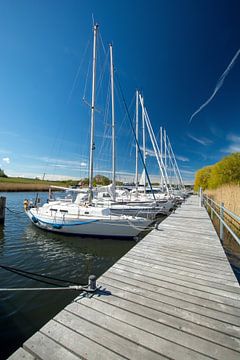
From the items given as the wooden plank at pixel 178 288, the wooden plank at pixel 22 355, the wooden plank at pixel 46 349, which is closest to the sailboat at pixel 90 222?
the wooden plank at pixel 178 288

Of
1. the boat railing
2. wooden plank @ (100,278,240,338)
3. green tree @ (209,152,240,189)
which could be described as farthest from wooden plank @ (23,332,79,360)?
green tree @ (209,152,240,189)

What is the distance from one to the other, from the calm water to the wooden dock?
2.28m

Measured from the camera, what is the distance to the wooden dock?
1.89 metres

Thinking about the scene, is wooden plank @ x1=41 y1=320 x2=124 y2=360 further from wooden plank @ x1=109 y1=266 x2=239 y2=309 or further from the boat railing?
the boat railing

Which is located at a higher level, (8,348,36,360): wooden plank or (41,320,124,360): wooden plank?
(41,320,124,360): wooden plank

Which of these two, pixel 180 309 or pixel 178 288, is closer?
pixel 180 309

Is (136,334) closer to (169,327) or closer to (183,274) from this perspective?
(169,327)

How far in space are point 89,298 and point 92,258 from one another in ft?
18.5

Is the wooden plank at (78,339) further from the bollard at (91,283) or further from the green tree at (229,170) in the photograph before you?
the green tree at (229,170)

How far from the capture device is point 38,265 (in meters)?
7.19

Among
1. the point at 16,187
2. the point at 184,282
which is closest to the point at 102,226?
the point at 184,282

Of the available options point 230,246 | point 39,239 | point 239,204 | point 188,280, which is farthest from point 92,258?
point 239,204

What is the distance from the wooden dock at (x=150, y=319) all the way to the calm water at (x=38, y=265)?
7.49 feet

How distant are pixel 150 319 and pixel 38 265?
623 centimetres
